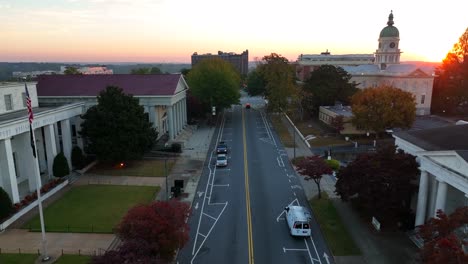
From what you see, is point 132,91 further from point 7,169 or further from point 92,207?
point 92,207

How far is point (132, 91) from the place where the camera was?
2235 inches

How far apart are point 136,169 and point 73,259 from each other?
71.4ft

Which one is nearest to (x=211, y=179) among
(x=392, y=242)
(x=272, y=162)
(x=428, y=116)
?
(x=272, y=162)

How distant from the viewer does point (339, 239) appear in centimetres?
2712

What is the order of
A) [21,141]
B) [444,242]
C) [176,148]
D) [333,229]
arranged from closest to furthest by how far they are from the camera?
[444,242] → [333,229] → [21,141] → [176,148]

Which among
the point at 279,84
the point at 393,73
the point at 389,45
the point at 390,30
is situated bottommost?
the point at 279,84

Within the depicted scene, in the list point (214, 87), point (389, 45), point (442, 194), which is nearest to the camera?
point (442, 194)

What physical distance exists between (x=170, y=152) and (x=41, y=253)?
29.0 m

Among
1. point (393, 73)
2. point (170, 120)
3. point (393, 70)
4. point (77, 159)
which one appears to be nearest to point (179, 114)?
point (170, 120)

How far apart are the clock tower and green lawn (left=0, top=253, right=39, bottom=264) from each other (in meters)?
96.3

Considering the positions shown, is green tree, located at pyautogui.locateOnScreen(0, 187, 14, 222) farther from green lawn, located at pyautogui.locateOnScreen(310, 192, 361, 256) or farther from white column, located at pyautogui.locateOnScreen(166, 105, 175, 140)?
white column, located at pyautogui.locateOnScreen(166, 105, 175, 140)

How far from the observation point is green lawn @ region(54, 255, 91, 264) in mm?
24156

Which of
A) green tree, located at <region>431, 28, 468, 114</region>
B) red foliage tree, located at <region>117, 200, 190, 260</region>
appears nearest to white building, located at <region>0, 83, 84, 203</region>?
red foliage tree, located at <region>117, 200, 190, 260</region>

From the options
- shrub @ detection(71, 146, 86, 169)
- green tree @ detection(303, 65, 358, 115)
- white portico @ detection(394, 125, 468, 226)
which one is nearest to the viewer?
white portico @ detection(394, 125, 468, 226)
